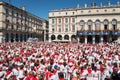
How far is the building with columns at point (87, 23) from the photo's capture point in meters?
63.9

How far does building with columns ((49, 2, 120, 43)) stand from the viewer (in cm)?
6394

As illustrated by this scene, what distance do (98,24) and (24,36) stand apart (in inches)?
1139

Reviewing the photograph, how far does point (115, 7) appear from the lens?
2498 inches

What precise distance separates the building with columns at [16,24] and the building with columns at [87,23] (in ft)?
36.7

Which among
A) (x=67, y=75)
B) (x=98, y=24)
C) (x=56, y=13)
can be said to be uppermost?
(x=56, y=13)

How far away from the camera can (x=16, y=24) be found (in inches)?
2825

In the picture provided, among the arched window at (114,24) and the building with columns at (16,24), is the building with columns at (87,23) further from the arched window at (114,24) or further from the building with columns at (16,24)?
the building with columns at (16,24)

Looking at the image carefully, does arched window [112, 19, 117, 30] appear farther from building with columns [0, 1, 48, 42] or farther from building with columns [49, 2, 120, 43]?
building with columns [0, 1, 48, 42]

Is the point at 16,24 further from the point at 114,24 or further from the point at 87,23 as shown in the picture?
the point at 114,24

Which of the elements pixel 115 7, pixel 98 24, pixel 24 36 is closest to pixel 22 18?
pixel 24 36

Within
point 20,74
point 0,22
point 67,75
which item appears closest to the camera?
point 20,74

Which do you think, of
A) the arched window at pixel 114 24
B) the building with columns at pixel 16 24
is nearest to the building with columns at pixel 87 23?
the arched window at pixel 114 24

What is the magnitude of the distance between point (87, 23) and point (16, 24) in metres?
24.5

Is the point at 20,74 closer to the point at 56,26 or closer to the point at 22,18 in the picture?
the point at 56,26
